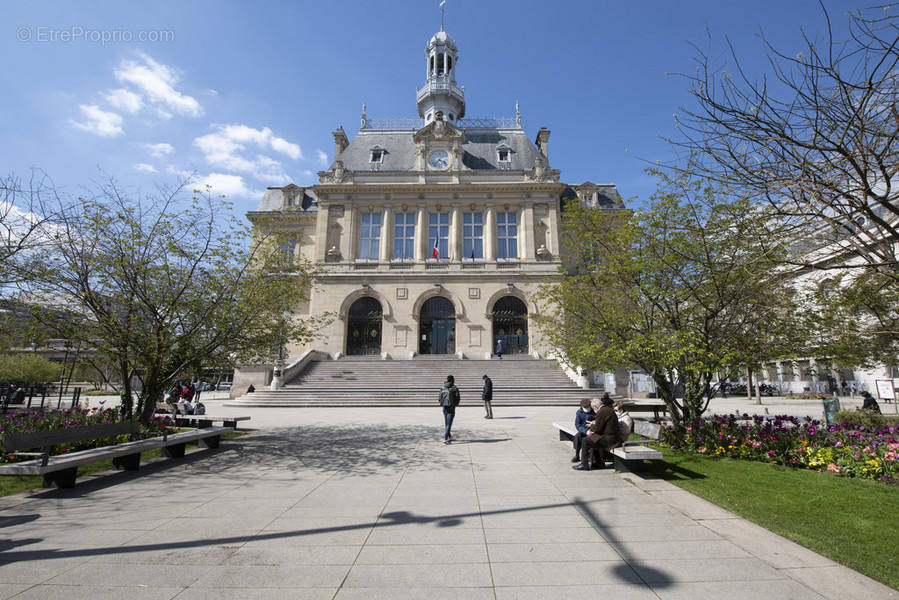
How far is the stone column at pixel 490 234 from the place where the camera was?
3697cm

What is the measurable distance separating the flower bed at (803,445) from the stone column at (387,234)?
2937 centimetres

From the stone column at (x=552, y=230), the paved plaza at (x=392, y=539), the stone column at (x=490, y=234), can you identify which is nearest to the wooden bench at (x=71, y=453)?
the paved plaza at (x=392, y=539)

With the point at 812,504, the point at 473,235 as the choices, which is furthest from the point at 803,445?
the point at 473,235

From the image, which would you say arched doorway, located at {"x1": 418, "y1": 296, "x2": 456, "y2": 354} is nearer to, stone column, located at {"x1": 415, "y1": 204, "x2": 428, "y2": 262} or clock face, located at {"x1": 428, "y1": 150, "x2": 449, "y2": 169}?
stone column, located at {"x1": 415, "y1": 204, "x2": 428, "y2": 262}

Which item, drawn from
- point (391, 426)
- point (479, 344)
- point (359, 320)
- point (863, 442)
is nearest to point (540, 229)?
point (479, 344)

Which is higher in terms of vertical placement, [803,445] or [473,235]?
[473,235]

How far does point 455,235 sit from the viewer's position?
37.4m

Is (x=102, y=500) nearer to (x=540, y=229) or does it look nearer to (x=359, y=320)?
(x=359, y=320)

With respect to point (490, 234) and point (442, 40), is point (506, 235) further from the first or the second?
point (442, 40)

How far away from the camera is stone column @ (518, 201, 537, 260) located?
36750 millimetres

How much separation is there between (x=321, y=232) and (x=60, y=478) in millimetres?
32268

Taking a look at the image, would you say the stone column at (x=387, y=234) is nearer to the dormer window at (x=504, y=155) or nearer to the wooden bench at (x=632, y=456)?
the dormer window at (x=504, y=155)

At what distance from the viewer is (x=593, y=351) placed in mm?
11062

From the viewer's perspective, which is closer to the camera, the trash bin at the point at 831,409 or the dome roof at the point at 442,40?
the trash bin at the point at 831,409
